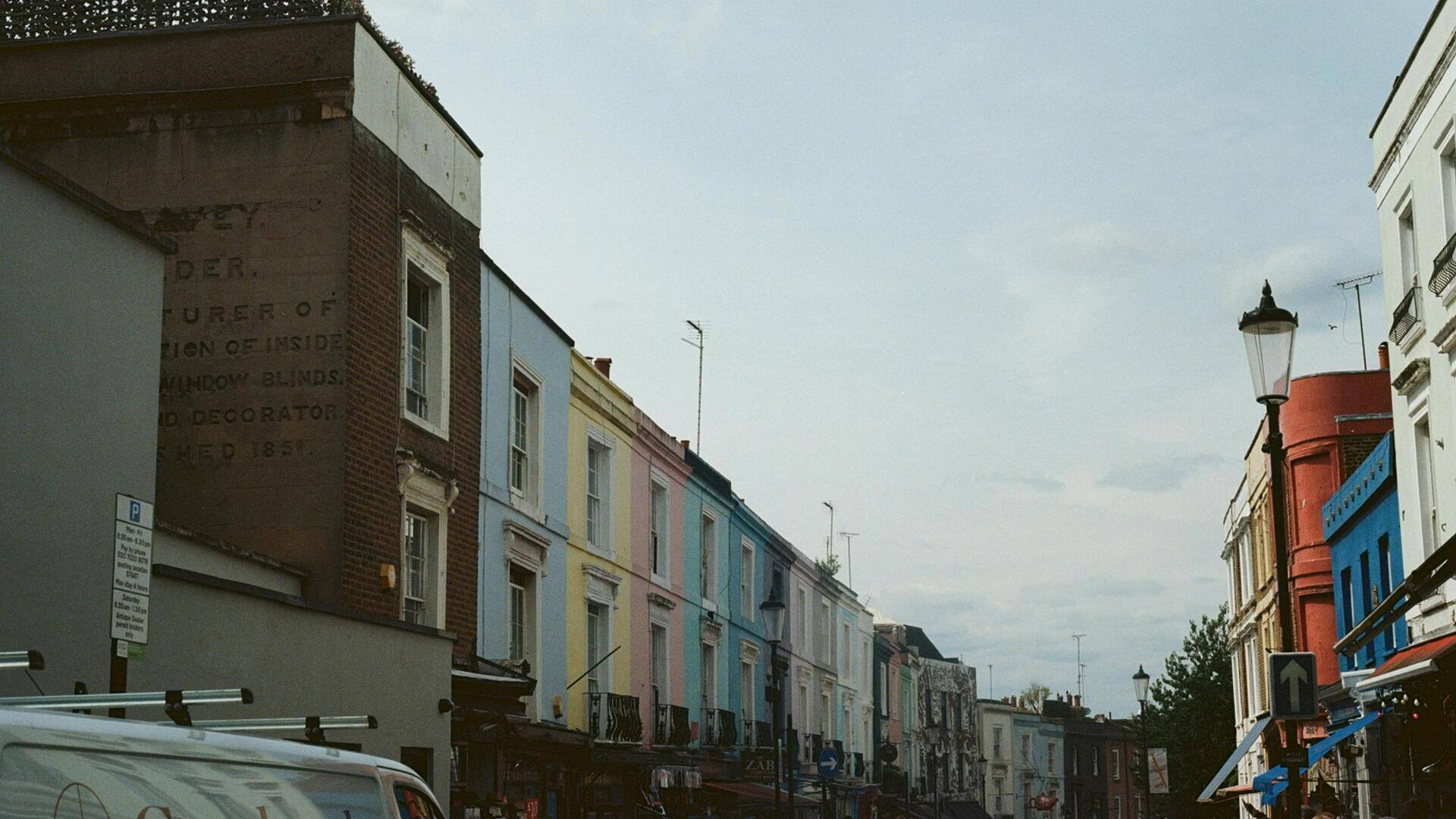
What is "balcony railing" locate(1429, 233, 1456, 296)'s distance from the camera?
1769 centimetres

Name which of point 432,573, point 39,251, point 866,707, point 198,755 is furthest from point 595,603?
point 866,707

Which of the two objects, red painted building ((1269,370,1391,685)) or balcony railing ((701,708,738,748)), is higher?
red painted building ((1269,370,1391,685))

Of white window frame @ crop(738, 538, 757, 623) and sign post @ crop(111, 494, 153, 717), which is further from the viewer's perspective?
white window frame @ crop(738, 538, 757, 623)

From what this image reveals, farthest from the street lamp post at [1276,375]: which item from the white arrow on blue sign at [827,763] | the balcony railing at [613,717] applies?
the balcony railing at [613,717]

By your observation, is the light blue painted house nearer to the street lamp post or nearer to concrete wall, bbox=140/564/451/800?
concrete wall, bbox=140/564/451/800

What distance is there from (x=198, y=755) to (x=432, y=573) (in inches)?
472

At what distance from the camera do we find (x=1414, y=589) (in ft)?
41.9

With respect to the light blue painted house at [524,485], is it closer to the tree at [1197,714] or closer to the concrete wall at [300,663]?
the concrete wall at [300,663]

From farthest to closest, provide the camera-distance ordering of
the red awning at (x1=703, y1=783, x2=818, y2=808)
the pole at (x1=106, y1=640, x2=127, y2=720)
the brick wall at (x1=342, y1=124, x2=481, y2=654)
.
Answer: the red awning at (x1=703, y1=783, x2=818, y2=808)
the brick wall at (x1=342, y1=124, x2=481, y2=654)
the pole at (x1=106, y1=640, x2=127, y2=720)

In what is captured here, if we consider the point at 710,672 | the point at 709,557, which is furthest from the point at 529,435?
the point at 710,672

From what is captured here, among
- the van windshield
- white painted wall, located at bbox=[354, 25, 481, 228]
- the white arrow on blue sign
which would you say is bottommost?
the white arrow on blue sign

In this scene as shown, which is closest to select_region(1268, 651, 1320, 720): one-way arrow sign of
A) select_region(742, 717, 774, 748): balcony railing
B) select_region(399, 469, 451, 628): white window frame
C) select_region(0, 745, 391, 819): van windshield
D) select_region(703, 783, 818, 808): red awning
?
select_region(0, 745, 391, 819): van windshield

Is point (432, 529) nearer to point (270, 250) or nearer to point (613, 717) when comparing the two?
point (270, 250)

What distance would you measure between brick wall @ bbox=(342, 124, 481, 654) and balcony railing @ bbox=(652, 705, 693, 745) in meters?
10.3
